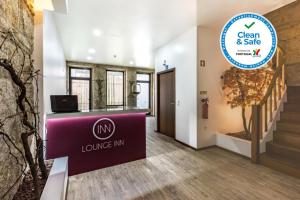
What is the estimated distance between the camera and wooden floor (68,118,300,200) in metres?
2.03

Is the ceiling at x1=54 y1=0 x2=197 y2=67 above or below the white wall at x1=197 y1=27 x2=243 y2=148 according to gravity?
above

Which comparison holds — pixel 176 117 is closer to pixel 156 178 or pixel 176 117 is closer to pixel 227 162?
pixel 227 162

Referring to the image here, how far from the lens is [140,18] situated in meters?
3.14

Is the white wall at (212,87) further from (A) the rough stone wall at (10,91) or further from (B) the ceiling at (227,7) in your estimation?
(A) the rough stone wall at (10,91)

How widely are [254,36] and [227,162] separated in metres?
2.23

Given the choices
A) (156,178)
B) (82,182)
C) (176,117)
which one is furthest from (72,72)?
(156,178)

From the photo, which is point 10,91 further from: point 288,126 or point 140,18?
point 288,126

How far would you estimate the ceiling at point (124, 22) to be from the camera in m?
2.69

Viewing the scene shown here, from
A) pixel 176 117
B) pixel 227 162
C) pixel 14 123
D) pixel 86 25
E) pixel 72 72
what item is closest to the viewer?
pixel 14 123

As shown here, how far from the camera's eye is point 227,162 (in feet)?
9.76

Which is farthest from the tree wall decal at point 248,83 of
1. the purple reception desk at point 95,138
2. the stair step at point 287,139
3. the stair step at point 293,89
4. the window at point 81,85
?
the window at point 81,85

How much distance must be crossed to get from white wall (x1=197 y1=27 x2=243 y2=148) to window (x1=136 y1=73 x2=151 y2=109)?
5.51 meters

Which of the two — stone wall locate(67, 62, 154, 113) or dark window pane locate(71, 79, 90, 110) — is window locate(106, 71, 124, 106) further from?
dark window pane locate(71, 79, 90, 110)

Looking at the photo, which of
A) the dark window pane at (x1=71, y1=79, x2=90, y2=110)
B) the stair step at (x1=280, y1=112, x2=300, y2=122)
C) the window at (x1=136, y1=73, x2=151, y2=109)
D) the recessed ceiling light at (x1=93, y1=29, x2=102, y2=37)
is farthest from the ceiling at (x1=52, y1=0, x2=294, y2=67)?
A: the window at (x1=136, y1=73, x2=151, y2=109)
